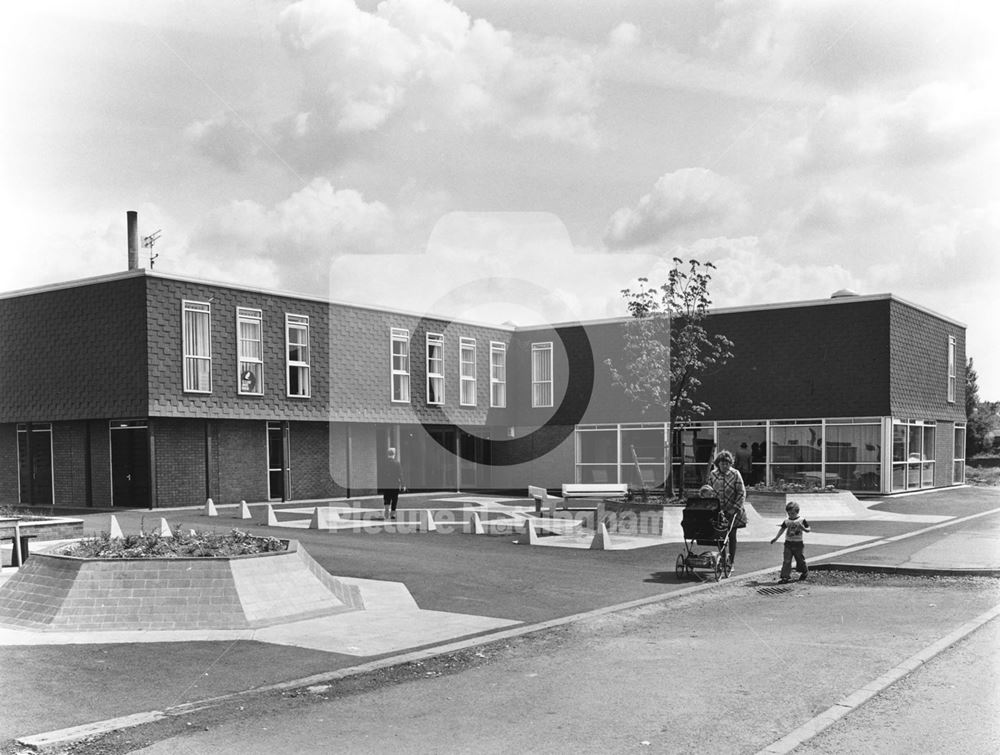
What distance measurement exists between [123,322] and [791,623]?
23.5 metres

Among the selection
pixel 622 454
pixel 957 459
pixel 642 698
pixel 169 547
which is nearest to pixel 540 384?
pixel 622 454

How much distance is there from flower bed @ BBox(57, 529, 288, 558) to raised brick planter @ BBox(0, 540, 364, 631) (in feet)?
1.06

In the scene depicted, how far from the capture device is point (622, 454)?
39.5m

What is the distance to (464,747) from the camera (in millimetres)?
6383

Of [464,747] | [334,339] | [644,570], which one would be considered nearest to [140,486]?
[334,339]

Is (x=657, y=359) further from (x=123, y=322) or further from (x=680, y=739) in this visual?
(x=680, y=739)

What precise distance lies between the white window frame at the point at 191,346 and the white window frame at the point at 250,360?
1.05 metres

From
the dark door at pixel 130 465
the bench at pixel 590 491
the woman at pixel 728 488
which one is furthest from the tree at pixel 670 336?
the dark door at pixel 130 465

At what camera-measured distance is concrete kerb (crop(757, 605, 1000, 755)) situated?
20.9ft

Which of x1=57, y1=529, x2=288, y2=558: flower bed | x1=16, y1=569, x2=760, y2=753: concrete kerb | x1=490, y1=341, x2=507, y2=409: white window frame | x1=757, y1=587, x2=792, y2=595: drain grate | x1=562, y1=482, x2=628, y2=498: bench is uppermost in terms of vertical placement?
x1=490, y1=341, x2=507, y2=409: white window frame

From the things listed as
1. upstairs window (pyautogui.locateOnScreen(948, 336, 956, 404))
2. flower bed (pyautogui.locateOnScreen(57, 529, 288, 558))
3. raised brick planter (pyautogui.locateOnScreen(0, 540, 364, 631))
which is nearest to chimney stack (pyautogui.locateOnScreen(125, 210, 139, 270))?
flower bed (pyautogui.locateOnScreen(57, 529, 288, 558))

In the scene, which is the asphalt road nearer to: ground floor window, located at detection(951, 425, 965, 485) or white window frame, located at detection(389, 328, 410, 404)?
white window frame, located at detection(389, 328, 410, 404)

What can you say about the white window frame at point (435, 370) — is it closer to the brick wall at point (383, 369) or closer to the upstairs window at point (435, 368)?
the upstairs window at point (435, 368)

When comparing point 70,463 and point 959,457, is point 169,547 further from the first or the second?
point 959,457
